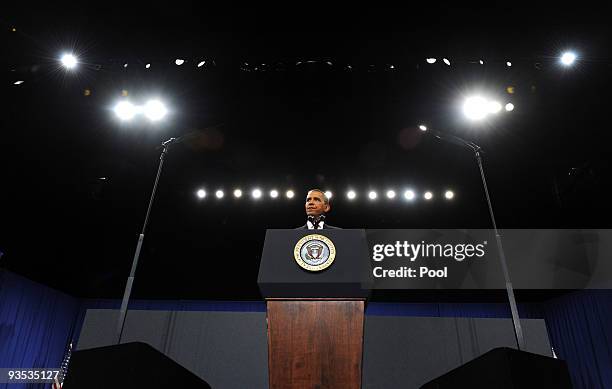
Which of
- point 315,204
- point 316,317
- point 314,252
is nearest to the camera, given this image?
point 316,317

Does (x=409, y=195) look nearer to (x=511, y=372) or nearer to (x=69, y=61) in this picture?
(x=69, y=61)

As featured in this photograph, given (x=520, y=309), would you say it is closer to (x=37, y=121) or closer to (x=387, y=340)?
(x=387, y=340)

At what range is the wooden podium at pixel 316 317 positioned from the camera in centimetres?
154

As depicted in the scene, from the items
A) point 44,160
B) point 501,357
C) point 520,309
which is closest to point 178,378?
point 501,357

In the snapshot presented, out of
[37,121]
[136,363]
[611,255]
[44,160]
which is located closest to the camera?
[136,363]

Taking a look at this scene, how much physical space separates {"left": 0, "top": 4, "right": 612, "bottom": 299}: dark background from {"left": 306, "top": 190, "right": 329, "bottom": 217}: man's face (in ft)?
7.69

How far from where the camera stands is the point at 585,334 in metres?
8.32

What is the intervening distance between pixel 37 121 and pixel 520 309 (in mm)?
11246

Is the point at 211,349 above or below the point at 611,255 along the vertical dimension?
below

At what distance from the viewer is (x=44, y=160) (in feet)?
19.1

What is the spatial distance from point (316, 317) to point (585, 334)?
30.5ft

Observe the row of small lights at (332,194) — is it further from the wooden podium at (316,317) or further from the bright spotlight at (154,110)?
the wooden podium at (316,317)

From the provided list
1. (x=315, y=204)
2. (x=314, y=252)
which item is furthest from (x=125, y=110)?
(x=314, y=252)

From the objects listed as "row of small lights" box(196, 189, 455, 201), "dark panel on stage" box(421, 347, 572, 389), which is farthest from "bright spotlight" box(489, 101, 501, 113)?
"dark panel on stage" box(421, 347, 572, 389)
